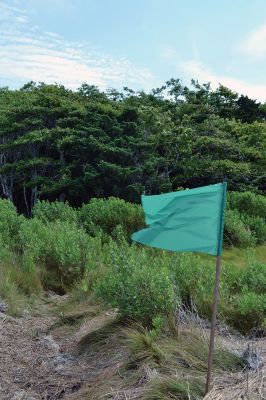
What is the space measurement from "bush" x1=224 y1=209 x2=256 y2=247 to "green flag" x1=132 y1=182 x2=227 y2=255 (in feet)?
27.1

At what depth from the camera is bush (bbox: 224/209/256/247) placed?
11.5 m

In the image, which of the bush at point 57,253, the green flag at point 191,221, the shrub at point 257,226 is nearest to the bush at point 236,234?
the shrub at point 257,226

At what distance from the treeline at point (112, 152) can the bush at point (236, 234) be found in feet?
10.9

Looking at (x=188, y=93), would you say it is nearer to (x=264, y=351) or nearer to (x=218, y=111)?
(x=218, y=111)

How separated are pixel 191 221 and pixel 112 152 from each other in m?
11.5

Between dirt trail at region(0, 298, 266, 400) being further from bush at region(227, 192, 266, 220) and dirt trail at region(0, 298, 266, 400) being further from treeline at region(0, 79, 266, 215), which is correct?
treeline at region(0, 79, 266, 215)

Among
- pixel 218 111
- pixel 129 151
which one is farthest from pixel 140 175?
pixel 218 111

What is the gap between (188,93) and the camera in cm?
2161

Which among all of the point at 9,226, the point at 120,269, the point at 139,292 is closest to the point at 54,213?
the point at 9,226

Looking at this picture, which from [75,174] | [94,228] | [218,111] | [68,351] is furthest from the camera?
[218,111]

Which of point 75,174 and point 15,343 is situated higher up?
point 75,174

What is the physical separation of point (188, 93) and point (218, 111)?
1.96 meters

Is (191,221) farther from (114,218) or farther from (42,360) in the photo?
(114,218)

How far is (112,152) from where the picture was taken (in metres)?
14.7
